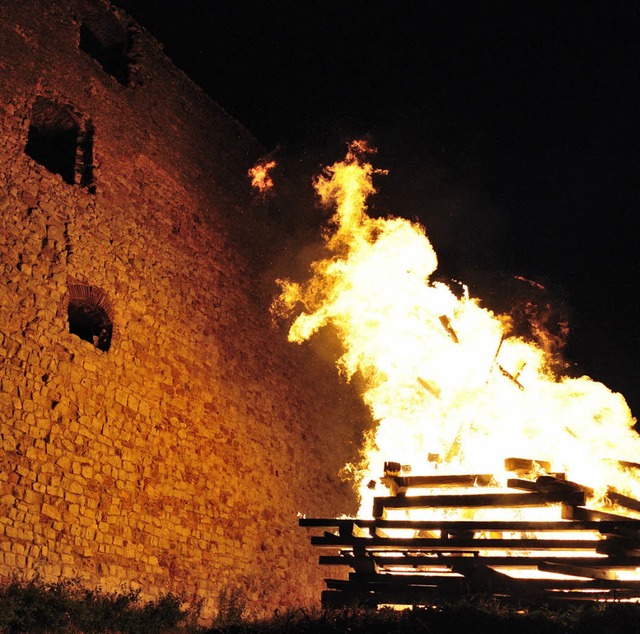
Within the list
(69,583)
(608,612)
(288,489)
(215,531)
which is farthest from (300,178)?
(608,612)

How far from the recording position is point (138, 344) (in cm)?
1088

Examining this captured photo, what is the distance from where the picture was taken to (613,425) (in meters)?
Result: 9.93

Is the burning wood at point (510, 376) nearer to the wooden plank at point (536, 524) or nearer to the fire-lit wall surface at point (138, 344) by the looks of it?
the wooden plank at point (536, 524)

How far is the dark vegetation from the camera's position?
6.08 metres

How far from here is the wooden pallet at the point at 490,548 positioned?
269 inches

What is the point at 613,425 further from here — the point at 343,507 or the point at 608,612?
the point at 343,507

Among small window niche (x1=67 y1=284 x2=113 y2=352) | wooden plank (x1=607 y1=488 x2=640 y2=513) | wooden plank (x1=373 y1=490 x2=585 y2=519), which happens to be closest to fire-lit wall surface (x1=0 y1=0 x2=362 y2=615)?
small window niche (x1=67 y1=284 x2=113 y2=352)

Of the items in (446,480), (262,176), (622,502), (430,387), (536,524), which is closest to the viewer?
(536,524)

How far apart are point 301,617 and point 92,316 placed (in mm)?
5300

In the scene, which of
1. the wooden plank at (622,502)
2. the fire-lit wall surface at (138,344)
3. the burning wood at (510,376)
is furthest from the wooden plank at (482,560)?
the fire-lit wall surface at (138,344)

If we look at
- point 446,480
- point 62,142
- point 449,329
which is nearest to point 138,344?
point 62,142

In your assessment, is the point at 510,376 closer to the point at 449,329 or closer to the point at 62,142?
the point at 449,329

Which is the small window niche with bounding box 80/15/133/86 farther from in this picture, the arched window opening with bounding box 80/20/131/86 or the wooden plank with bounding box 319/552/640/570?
the wooden plank with bounding box 319/552/640/570

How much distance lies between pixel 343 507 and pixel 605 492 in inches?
322
